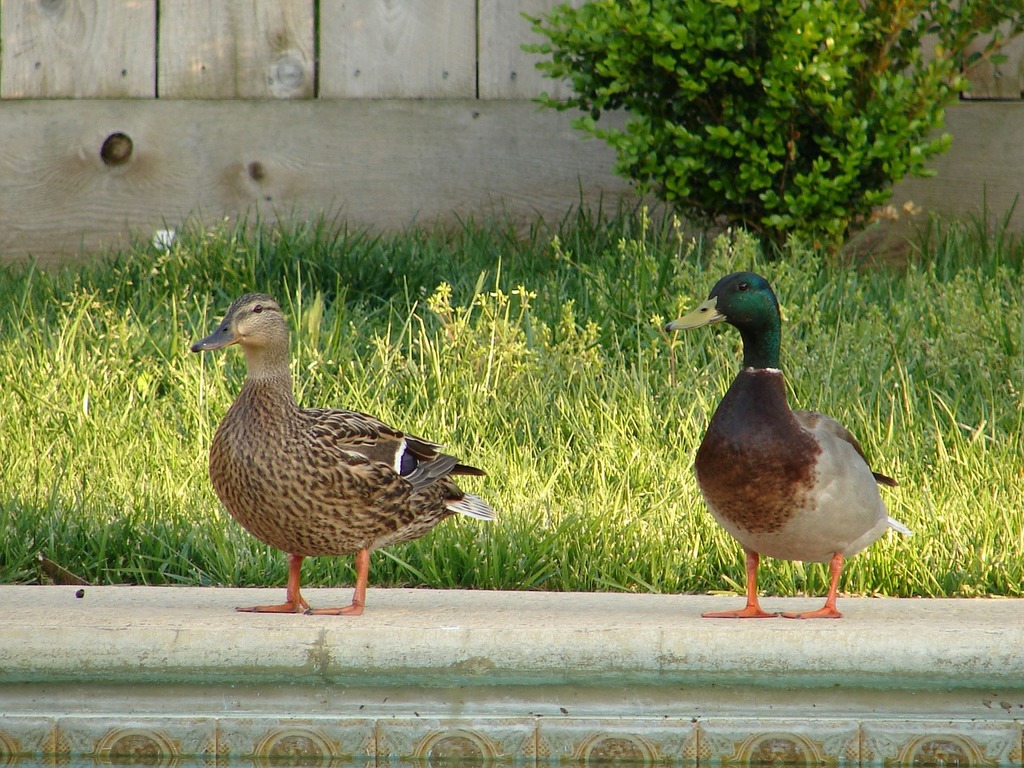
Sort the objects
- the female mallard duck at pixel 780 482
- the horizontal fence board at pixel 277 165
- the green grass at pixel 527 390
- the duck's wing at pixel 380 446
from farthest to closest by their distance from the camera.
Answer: the horizontal fence board at pixel 277 165
the green grass at pixel 527 390
the duck's wing at pixel 380 446
the female mallard duck at pixel 780 482

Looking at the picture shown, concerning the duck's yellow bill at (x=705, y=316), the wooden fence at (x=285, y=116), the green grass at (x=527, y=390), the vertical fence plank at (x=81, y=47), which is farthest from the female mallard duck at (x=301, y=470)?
the vertical fence plank at (x=81, y=47)

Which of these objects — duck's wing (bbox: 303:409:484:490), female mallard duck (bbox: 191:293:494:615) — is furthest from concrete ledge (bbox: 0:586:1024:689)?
duck's wing (bbox: 303:409:484:490)

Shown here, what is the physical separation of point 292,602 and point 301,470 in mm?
339

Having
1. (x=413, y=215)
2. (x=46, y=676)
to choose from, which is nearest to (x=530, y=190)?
(x=413, y=215)

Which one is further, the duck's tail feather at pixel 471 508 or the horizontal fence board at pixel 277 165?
the horizontal fence board at pixel 277 165

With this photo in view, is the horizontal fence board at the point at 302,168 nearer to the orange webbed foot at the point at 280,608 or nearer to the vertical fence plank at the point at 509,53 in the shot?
the vertical fence plank at the point at 509,53

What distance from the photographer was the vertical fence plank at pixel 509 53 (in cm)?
668

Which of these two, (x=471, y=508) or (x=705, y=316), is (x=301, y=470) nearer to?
(x=471, y=508)

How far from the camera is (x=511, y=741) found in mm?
2734

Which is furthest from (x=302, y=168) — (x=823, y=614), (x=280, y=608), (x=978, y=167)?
(x=823, y=614)

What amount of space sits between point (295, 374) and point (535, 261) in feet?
5.17

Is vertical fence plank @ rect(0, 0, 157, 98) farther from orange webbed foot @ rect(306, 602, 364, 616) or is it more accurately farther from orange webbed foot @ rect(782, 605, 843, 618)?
orange webbed foot @ rect(782, 605, 843, 618)

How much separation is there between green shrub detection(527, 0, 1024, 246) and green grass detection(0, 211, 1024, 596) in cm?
37

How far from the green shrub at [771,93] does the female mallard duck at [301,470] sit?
290cm
